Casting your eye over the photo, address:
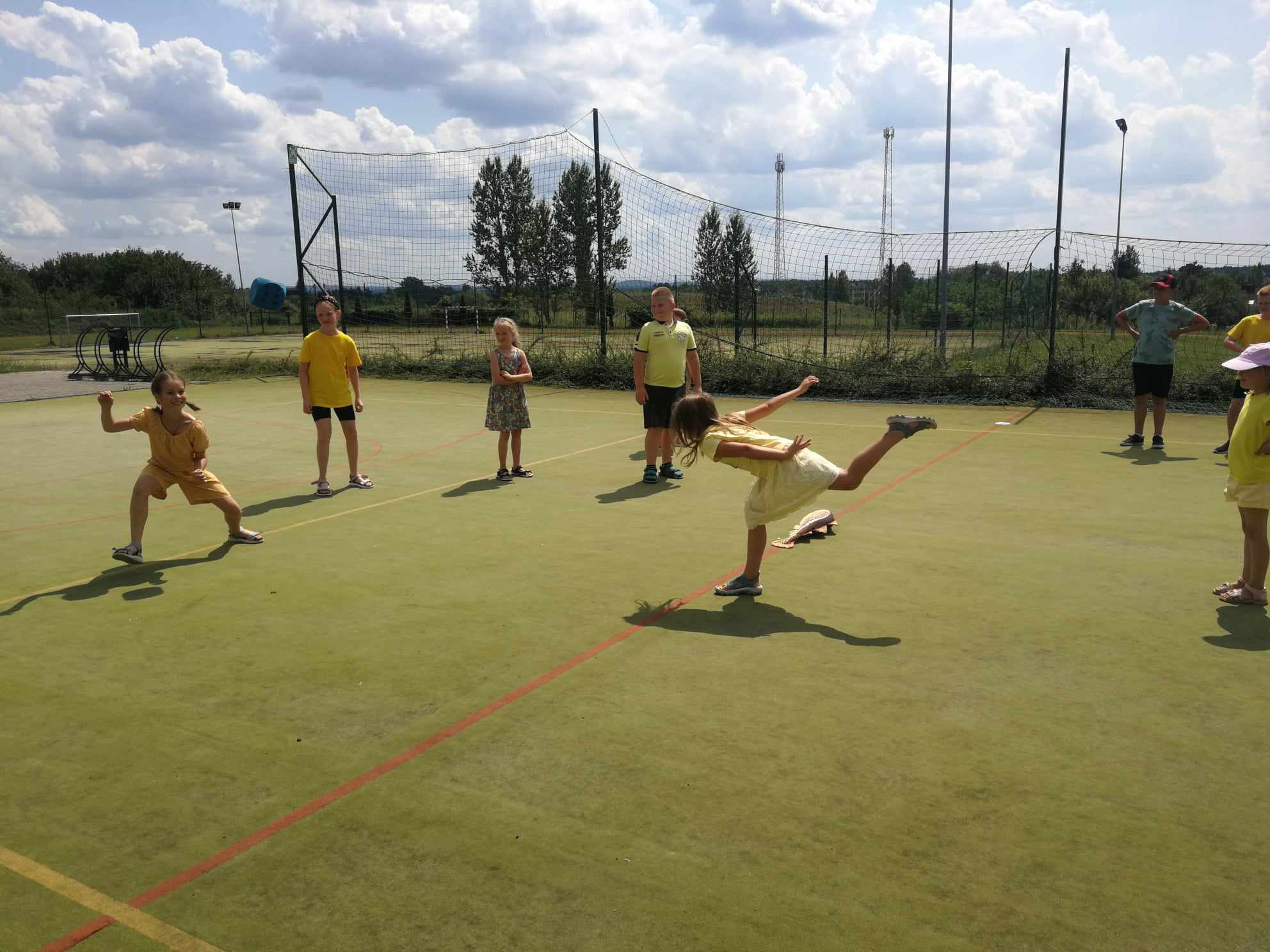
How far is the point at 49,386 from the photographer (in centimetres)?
1842

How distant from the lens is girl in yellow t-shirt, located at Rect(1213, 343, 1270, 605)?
4543 mm

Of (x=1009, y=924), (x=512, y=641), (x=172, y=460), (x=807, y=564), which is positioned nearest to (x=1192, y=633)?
(x=807, y=564)

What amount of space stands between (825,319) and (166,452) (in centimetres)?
1265

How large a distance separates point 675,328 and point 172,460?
13.4ft

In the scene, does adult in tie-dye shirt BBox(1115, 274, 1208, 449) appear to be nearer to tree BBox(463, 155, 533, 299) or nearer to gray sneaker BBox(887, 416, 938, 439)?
gray sneaker BBox(887, 416, 938, 439)

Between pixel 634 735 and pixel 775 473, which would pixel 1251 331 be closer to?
pixel 775 473

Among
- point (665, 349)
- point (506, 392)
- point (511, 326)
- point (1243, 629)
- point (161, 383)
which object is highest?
point (511, 326)

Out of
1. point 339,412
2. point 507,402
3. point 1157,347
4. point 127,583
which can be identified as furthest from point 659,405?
point 1157,347

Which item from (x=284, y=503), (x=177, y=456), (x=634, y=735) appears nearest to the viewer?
(x=634, y=735)

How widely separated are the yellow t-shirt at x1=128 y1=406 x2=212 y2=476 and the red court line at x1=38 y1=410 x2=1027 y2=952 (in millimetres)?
3014

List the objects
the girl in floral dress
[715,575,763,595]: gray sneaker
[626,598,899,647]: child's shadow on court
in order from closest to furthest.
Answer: [626,598,899,647]: child's shadow on court → [715,575,763,595]: gray sneaker → the girl in floral dress

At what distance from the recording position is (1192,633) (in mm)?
4344

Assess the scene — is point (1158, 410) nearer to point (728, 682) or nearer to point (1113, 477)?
point (1113, 477)

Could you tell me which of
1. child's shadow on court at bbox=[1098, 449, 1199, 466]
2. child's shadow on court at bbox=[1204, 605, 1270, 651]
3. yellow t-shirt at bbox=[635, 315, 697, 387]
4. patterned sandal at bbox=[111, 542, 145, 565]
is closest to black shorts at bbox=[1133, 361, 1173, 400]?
child's shadow on court at bbox=[1098, 449, 1199, 466]
